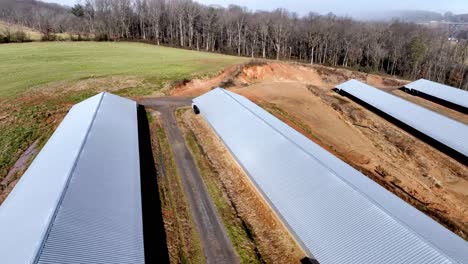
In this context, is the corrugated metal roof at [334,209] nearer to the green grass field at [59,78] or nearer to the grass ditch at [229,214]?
the grass ditch at [229,214]

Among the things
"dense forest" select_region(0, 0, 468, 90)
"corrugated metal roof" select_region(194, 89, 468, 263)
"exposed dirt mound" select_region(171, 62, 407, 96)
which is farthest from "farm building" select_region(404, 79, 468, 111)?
"corrugated metal roof" select_region(194, 89, 468, 263)

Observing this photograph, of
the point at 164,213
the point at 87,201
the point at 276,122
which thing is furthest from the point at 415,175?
the point at 87,201

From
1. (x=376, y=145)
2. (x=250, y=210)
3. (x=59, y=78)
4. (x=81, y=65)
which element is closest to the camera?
(x=250, y=210)

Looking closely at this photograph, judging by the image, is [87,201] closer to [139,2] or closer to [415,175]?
[415,175]

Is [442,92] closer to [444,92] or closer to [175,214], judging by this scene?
[444,92]

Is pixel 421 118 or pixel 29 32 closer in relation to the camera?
pixel 421 118

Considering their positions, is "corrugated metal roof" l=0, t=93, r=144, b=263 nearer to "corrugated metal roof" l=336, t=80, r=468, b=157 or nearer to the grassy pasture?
"corrugated metal roof" l=336, t=80, r=468, b=157

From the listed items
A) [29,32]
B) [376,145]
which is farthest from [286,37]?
[29,32]
